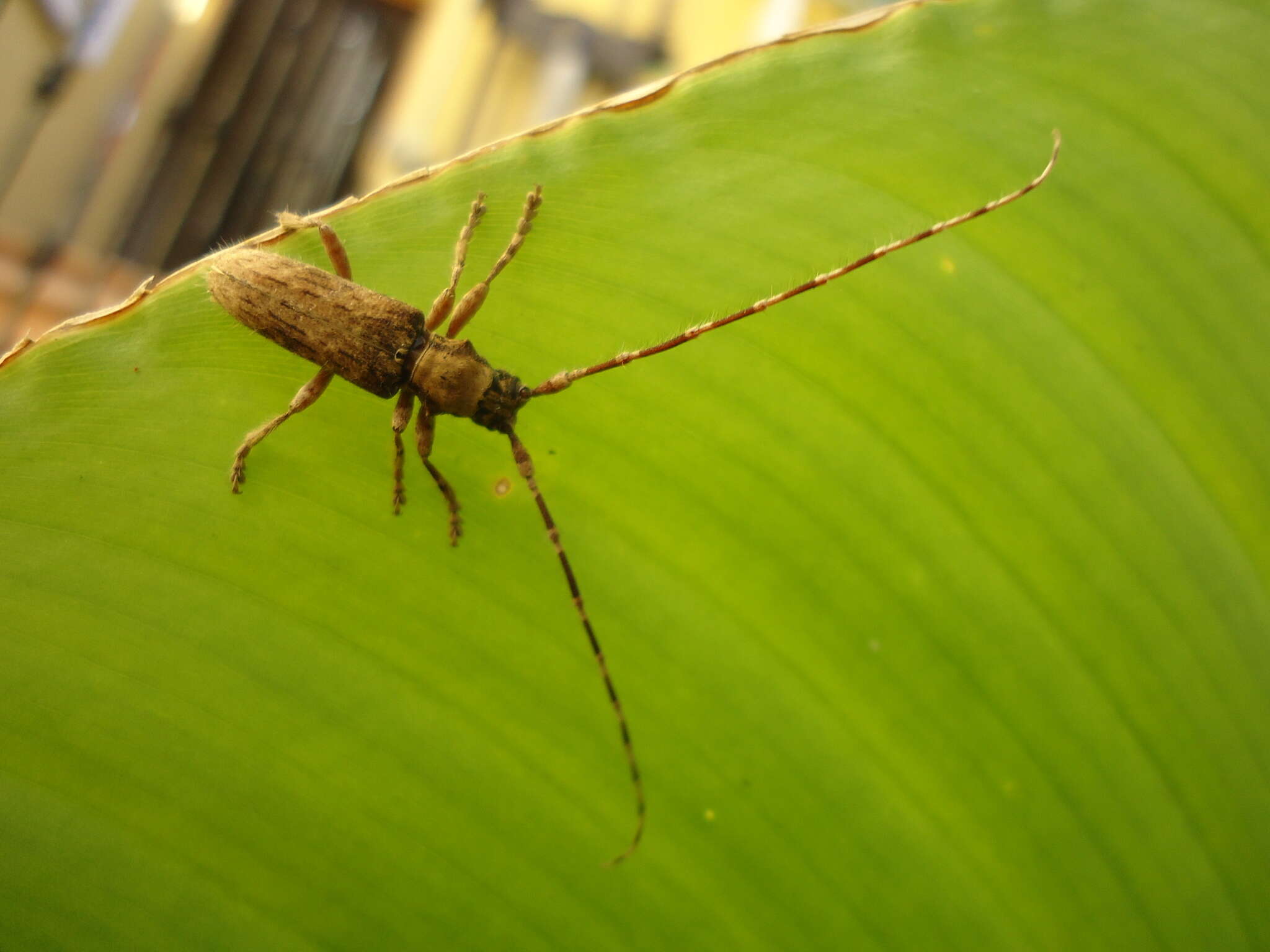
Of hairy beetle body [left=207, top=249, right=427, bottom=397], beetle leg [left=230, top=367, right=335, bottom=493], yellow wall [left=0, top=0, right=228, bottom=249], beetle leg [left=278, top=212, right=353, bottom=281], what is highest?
beetle leg [left=278, top=212, right=353, bottom=281]

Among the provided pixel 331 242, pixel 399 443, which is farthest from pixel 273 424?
pixel 331 242

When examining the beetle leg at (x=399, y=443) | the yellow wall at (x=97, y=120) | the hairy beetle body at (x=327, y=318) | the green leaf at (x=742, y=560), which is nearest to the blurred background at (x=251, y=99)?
the yellow wall at (x=97, y=120)

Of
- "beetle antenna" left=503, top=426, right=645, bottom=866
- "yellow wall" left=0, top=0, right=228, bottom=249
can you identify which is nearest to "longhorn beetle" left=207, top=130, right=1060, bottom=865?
"beetle antenna" left=503, top=426, right=645, bottom=866

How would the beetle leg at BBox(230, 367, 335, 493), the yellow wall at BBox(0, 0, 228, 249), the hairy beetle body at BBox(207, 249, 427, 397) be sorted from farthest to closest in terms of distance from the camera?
the yellow wall at BBox(0, 0, 228, 249)
the hairy beetle body at BBox(207, 249, 427, 397)
the beetle leg at BBox(230, 367, 335, 493)

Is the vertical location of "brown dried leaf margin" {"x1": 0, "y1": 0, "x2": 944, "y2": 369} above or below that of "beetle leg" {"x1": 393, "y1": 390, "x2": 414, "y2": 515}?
above

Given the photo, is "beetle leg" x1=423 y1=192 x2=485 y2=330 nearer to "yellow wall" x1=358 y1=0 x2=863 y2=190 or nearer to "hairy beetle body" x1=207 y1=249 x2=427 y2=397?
"hairy beetle body" x1=207 y1=249 x2=427 y2=397

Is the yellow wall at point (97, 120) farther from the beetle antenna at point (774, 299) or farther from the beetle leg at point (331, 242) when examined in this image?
the beetle antenna at point (774, 299)
